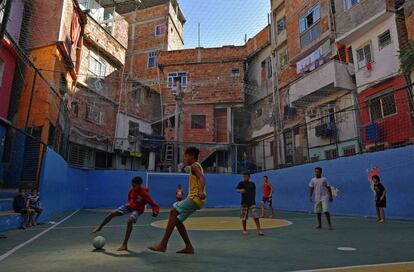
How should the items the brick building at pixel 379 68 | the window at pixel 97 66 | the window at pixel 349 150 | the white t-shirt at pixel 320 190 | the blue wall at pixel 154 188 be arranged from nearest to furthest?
1. the white t-shirt at pixel 320 190
2. the brick building at pixel 379 68
3. the window at pixel 349 150
4. the blue wall at pixel 154 188
5. the window at pixel 97 66

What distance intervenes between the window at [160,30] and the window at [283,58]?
14.7 metres

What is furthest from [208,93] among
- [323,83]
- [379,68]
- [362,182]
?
[362,182]

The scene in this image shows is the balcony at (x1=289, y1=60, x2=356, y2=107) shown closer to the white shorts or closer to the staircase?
the white shorts

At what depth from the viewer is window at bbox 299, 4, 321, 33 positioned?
2255cm

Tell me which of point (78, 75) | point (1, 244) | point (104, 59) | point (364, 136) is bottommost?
point (1, 244)

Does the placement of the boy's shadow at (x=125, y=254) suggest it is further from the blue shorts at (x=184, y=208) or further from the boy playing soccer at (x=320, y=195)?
the boy playing soccer at (x=320, y=195)

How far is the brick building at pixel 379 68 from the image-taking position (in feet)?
52.7

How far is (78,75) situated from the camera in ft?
75.2

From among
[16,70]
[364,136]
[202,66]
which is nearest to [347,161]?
[364,136]

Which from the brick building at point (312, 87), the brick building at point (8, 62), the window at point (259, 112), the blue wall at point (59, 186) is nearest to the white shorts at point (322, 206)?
the brick building at point (312, 87)

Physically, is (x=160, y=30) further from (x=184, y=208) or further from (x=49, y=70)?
(x=184, y=208)

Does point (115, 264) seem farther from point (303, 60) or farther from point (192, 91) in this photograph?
point (192, 91)

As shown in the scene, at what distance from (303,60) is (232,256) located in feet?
67.1

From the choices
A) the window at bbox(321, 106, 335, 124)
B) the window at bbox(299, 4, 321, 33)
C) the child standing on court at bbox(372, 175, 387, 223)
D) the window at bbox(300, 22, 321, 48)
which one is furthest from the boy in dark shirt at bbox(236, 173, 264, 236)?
the window at bbox(299, 4, 321, 33)
